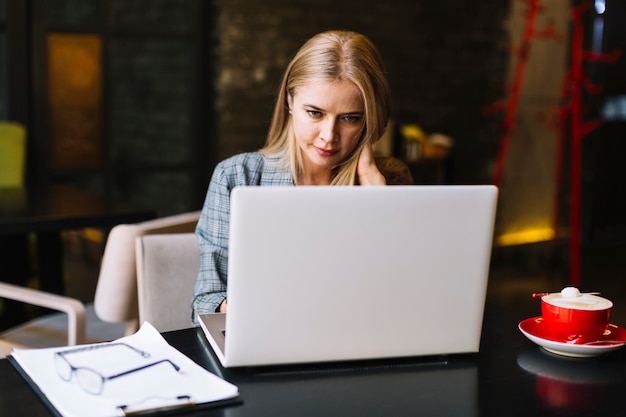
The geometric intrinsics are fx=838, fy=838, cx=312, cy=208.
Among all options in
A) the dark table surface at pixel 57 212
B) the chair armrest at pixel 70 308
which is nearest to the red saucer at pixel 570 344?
the chair armrest at pixel 70 308

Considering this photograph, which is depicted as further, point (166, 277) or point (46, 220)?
point (46, 220)

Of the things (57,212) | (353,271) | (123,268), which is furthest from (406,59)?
(353,271)

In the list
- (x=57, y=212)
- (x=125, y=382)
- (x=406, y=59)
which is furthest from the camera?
(x=406, y=59)

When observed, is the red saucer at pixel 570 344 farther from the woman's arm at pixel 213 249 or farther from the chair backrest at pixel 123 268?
the chair backrest at pixel 123 268

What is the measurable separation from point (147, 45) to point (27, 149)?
0.87 meters

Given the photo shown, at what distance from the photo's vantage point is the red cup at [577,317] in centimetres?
138

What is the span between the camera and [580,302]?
1426mm

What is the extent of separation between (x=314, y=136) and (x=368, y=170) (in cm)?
19

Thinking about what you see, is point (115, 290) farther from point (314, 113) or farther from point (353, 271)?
point (353, 271)

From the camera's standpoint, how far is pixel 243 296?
120 cm

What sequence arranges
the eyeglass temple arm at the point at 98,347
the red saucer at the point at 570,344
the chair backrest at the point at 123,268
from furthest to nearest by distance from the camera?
the chair backrest at the point at 123,268
the red saucer at the point at 570,344
the eyeglass temple arm at the point at 98,347

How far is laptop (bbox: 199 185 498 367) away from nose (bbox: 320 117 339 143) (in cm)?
58

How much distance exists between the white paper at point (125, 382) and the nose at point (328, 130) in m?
0.64

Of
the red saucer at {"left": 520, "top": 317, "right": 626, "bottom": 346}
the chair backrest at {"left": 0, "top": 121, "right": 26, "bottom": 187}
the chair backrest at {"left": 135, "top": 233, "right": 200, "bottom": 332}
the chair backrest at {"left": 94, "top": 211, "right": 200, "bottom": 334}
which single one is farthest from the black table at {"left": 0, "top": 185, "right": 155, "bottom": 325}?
the red saucer at {"left": 520, "top": 317, "right": 626, "bottom": 346}
